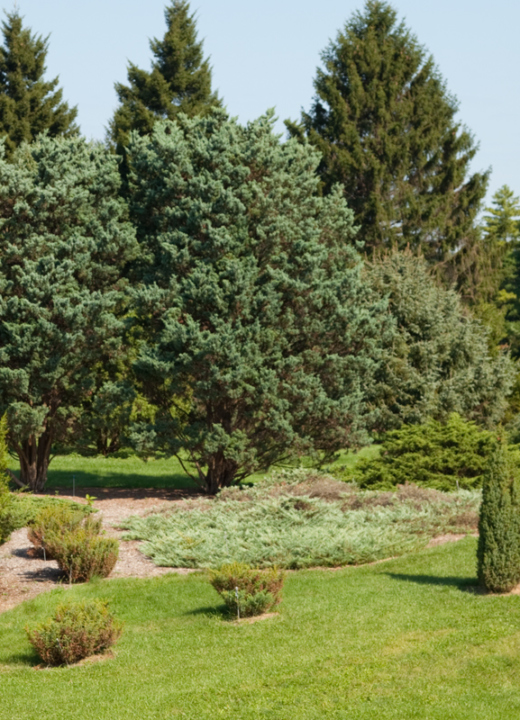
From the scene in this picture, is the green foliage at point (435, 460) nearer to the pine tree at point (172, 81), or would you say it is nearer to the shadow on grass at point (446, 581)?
the shadow on grass at point (446, 581)

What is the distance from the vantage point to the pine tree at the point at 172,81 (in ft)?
122

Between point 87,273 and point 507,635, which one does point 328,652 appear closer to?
point 507,635

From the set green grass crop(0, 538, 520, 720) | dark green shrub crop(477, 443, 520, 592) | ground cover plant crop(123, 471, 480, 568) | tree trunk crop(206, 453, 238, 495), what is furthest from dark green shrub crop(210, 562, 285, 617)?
tree trunk crop(206, 453, 238, 495)

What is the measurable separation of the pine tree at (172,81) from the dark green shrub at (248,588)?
30.0 meters

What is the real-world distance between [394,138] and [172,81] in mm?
11035

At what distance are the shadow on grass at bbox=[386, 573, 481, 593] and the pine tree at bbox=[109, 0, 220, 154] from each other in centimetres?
2954

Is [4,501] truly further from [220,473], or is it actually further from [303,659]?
[220,473]

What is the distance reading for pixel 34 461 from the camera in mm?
20391

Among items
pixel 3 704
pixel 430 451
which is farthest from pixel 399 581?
pixel 430 451

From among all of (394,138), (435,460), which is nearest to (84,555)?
(435,460)

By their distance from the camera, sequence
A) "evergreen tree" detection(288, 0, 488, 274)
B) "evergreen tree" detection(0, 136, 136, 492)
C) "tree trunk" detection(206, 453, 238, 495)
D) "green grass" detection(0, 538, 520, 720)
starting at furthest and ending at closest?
1. "evergreen tree" detection(288, 0, 488, 274)
2. "tree trunk" detection(206, 453, 238, 495)
3. "evergreen tree" detection(0, 136, 136, 492)
4. "green grass" detection(0, 538, 520, 720)

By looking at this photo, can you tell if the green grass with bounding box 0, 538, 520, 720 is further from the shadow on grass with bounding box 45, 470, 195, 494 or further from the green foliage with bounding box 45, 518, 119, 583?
the shadow on grass with bounding box 45, 470, 195, 494

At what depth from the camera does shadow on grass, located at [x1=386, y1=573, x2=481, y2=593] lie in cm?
1041

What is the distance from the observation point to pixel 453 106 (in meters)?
38.5
